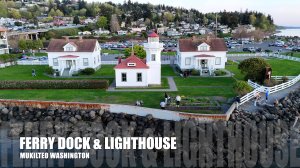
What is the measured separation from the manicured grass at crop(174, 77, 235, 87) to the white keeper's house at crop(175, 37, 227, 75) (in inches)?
174

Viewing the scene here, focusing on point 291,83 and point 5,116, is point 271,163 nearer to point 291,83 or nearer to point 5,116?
point 291,83

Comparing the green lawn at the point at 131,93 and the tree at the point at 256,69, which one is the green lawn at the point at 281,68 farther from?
the green lawn at the point at 131,93

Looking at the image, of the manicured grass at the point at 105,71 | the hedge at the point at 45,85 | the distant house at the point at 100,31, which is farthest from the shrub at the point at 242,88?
the distant house at the point at 100,31

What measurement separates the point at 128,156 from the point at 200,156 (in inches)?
189

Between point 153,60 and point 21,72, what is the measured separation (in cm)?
2064

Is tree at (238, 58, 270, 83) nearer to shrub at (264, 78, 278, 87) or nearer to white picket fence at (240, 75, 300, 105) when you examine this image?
shrub at (264, 78, 278, 87)

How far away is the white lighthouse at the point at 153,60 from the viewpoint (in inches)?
1361

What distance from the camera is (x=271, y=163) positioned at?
64.6 feet

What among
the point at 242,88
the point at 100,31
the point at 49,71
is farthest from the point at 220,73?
the point at 100,31

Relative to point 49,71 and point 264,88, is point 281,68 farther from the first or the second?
point 49,71

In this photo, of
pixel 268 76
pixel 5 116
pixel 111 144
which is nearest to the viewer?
pixel 111 144

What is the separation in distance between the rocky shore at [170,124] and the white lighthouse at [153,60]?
9.99 metres

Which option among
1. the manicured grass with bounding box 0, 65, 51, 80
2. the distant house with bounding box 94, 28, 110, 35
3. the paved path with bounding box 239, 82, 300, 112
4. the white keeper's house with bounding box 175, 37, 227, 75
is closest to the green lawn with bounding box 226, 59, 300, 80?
the white keeper's house with bounding box 175, 37, 227, 75

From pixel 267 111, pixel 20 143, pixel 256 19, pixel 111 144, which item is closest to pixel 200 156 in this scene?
pixel 111 144
